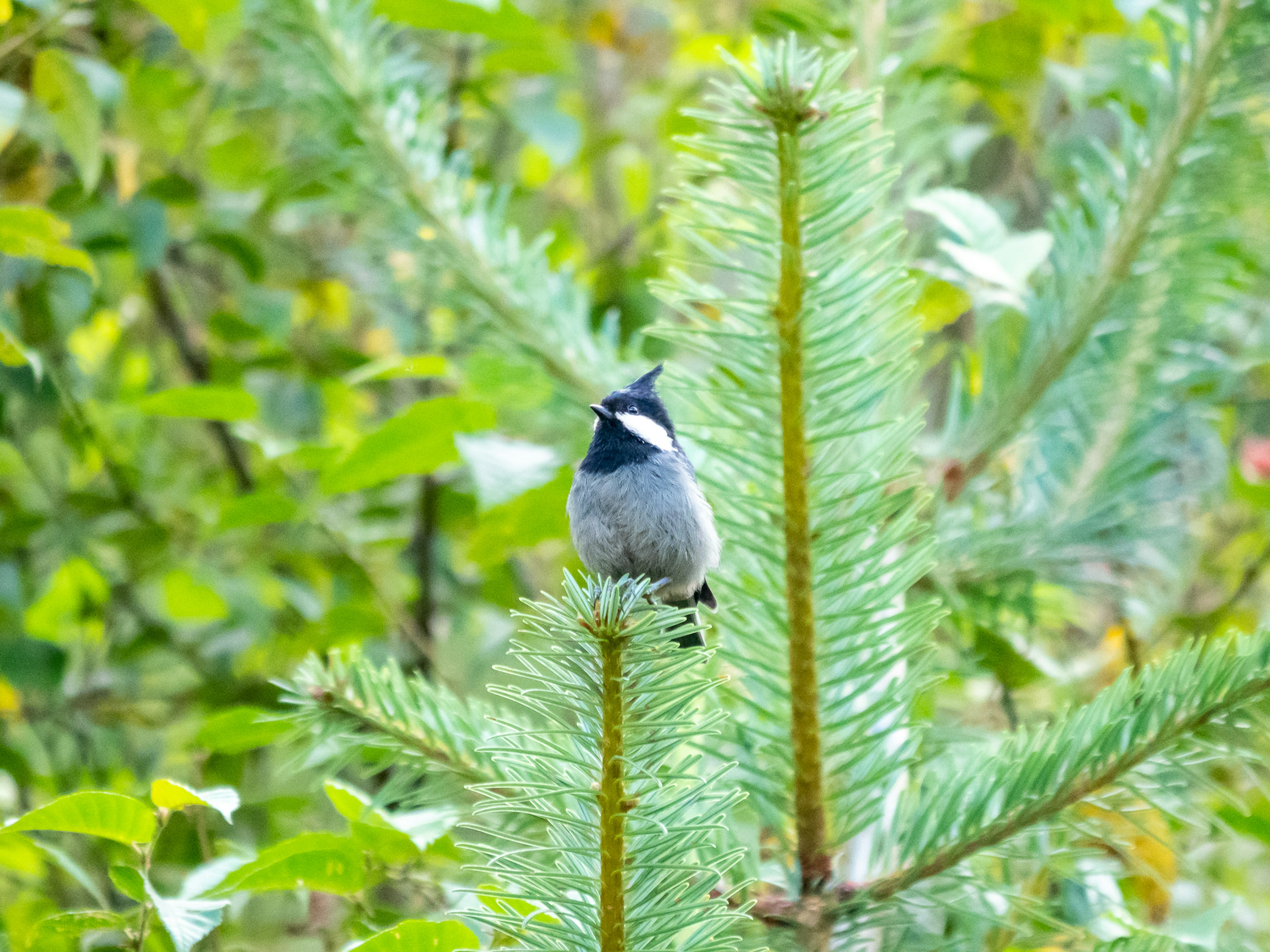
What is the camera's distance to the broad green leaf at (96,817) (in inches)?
33.6

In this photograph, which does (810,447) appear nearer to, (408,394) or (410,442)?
(410,442)

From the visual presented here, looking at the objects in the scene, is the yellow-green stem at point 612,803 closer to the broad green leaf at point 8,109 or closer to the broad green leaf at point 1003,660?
the broad green leaf at point 1003,660

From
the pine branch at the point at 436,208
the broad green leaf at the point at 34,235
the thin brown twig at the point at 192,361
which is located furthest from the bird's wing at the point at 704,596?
the thin brown twig at the point at 192,361

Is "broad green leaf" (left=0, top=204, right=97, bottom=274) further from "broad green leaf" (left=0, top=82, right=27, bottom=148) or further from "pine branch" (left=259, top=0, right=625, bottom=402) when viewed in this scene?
"pine branch" (left=259, top=0, right=625, bottom=402)

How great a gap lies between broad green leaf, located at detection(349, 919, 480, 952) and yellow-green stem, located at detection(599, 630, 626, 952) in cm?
14

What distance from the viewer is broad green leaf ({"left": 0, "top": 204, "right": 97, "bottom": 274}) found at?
126 cm

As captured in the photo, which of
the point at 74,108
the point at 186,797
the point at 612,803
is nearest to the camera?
the point at 612,803

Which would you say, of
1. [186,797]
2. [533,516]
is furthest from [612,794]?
[533,516]

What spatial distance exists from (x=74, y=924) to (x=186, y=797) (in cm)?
17

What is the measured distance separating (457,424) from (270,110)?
1483 millimetres

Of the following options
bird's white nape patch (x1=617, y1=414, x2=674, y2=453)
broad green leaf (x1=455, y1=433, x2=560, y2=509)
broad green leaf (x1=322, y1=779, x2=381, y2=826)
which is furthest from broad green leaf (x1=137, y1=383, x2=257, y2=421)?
broad green leaf (x1=322, y1=779, x2=381, y2=826)

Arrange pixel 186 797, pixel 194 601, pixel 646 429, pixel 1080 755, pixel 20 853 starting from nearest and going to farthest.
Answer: pixel 1080 755 < pixel 186 797 < pixel 20 853 < pixel 646 429 < pixel 194 601

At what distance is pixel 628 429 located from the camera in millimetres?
1392

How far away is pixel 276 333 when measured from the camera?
211cm
